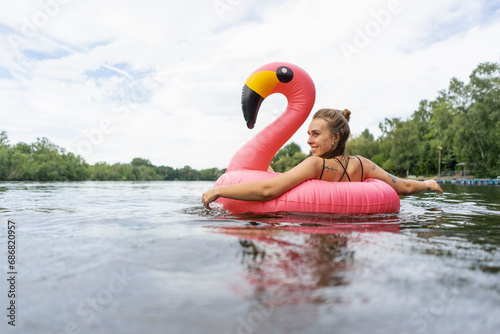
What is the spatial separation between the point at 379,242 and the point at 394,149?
156 feet

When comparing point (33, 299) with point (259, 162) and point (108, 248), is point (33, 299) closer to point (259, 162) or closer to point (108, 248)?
point (108, 248)

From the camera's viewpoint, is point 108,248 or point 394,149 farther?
point 394,149

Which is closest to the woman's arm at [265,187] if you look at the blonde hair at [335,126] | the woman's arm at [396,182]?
the blonde hair at [335,126]

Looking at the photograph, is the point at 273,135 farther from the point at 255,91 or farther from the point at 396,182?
the point at 396,182

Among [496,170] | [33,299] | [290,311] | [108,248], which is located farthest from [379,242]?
[496,170]

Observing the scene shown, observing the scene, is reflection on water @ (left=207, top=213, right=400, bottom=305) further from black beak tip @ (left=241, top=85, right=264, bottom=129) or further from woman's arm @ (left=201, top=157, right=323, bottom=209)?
black beak tip @ (left=241, top=85, right=264, bottom=129)

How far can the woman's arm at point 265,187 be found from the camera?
336cm

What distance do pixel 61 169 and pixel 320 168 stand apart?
4480 centimetres

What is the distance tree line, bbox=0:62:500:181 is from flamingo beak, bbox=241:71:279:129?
2122cm

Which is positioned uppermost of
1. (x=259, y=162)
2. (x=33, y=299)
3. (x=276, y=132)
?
(x=276, y=132)

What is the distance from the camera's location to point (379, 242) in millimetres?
2090

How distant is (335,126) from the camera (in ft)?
11.7

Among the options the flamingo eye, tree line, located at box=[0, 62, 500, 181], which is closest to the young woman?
the flamingo eye

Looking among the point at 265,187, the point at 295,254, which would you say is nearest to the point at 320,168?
the point at 265,187
